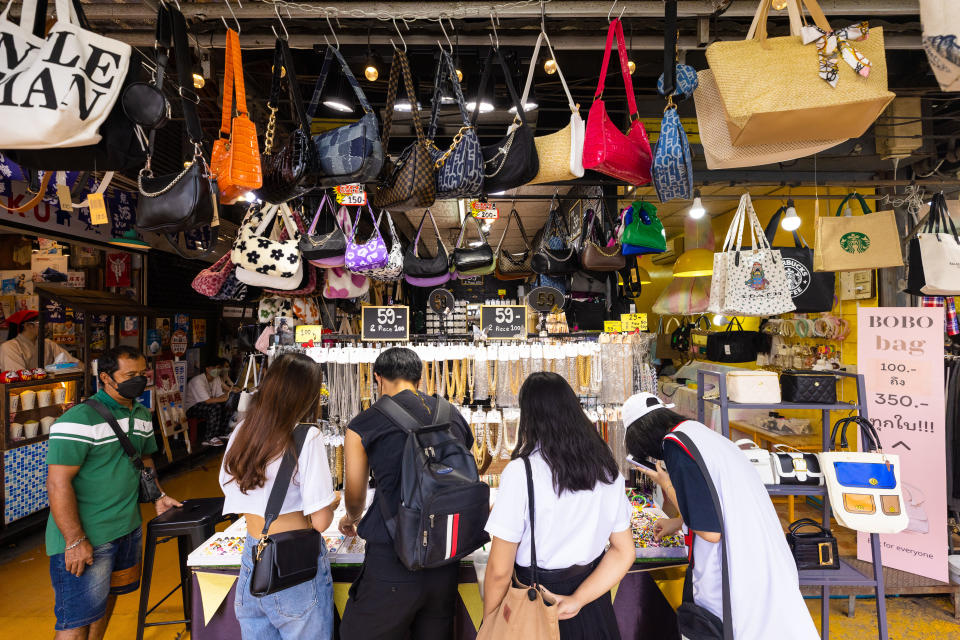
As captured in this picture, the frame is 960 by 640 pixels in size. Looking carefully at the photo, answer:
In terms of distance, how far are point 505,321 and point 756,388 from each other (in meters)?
1.80

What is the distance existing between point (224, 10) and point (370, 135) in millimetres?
1099

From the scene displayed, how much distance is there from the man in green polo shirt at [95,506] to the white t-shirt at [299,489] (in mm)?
1271

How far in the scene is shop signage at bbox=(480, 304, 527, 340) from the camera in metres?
3.79

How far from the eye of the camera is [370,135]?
2.34 meters

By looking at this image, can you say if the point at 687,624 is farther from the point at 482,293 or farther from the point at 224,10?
the point at 482,293

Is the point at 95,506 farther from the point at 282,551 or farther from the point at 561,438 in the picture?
the point at 561,438

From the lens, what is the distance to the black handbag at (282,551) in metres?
2.02

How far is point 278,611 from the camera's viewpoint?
2.13 m

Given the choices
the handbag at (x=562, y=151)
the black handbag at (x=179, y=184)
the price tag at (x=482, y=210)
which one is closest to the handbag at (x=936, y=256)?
the handbag at (x=562, y=151)

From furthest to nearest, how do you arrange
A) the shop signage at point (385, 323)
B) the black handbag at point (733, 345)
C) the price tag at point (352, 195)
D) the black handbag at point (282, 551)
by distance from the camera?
the black handbag at point (733, 345)
the shop signage at point (385, 323)
the price tag at point (352, 195)
the black handbag at point (282, 551)

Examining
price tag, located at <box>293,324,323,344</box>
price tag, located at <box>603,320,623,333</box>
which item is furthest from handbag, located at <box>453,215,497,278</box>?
price tag, located at <box>293,324,323,344</box>

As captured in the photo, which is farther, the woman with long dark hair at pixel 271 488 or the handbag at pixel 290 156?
the handbag at pixel 290 156

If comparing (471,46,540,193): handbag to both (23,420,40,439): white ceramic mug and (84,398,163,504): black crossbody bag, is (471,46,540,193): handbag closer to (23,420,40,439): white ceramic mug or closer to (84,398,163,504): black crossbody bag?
(84,398,163,504): black crossbody bag

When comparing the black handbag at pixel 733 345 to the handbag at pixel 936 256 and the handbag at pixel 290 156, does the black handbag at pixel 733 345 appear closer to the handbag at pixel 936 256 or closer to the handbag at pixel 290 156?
the handbag at pixel 936 256
